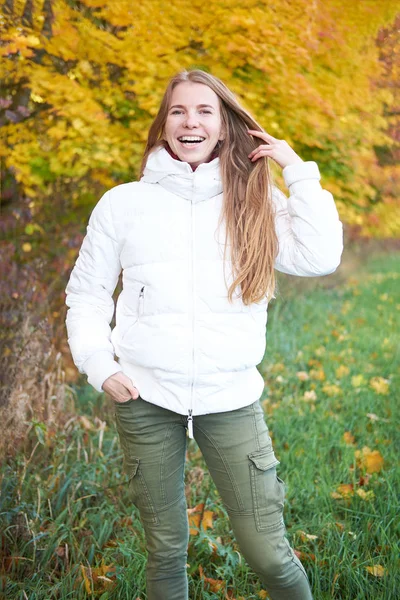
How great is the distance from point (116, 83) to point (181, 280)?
7.63 feet

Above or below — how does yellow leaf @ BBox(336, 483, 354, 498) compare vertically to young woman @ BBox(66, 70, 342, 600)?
below

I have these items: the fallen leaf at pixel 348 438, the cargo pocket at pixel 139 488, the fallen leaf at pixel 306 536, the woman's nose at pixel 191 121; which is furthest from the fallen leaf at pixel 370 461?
the woman's nose at pixel 191 121

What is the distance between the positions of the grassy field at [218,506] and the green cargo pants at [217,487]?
0.48m

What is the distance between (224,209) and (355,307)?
18.2 feet

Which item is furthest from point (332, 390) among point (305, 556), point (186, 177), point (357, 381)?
point (186, 177)

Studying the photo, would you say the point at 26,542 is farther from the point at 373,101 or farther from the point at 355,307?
the point at 355,307

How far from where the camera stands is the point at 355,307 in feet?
23.8

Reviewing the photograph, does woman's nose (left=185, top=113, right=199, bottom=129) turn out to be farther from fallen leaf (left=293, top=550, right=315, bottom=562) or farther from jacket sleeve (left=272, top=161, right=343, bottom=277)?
fallen leaf (left=293, top=550, right=315, bottom=562)

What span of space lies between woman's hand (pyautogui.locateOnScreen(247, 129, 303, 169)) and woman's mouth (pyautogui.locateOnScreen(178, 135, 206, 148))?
157 millimetres

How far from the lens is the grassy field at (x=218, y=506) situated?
241 centimetres

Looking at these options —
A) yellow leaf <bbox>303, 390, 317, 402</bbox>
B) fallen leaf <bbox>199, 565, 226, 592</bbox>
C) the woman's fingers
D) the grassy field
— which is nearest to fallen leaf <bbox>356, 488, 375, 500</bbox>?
the grassy field

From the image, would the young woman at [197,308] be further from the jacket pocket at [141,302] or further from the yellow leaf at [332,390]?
the yellow leaf at [332,390]

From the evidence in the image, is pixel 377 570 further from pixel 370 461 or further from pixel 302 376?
pixel 302 376

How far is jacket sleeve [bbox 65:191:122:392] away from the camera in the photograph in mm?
1969
